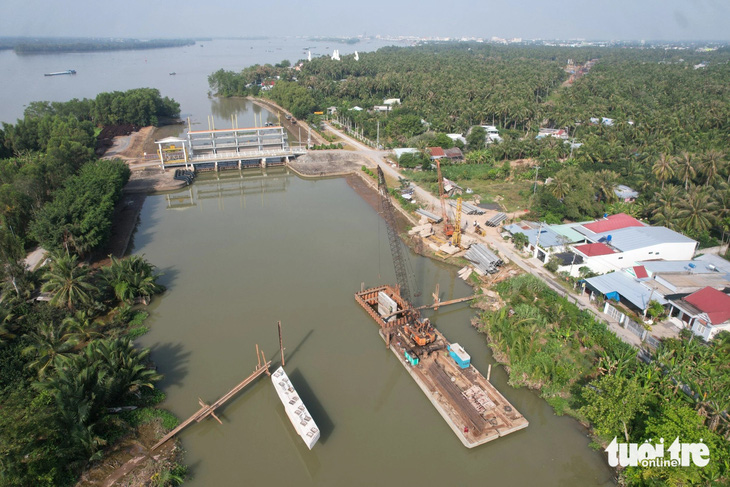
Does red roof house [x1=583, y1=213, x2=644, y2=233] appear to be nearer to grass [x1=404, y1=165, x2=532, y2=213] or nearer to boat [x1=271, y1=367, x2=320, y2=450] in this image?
grass [x1=404, y1=165, x2=532, y2=213]

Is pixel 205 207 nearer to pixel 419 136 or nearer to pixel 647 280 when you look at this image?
pixel 419 136

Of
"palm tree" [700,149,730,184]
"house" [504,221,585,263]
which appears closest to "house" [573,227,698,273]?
"house" [504,221,585,263]

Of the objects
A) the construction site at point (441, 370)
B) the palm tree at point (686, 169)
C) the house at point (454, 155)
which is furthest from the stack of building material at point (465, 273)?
the house at point (454, 155)

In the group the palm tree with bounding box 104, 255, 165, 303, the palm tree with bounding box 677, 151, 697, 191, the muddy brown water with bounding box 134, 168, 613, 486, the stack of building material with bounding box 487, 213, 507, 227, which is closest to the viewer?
the muddy brown water with bounding box 134, 168, 613, 486

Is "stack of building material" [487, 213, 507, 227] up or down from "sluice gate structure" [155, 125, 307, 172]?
down

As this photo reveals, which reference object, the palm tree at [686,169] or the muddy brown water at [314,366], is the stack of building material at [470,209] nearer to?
the muddy brown water at [314,366]

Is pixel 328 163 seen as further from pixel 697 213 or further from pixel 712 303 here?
pixel 712 303

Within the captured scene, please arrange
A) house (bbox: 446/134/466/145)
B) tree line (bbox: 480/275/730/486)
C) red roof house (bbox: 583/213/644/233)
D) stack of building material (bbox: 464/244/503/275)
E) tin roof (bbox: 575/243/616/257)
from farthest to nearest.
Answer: house (bbox: 446/134/466/145)
red roof house (bbox: 583/213/644/233)
stack of building material (bbox: 464/244/503/275)
tin roof (bbox: 575/243/616/257)
tree line (bbox: 480/275/730/486)
